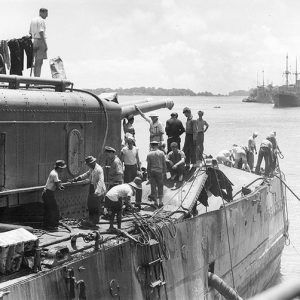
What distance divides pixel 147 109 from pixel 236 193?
3.61m

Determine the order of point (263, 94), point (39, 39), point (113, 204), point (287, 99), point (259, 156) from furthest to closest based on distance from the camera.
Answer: point (263, 94) < point (287, 99) < point (259, 156) < point (39, 39) < point (113, 204)

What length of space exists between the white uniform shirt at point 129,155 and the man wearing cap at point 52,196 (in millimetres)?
3592

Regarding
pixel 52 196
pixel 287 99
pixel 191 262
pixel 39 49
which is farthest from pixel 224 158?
pixel 287 99

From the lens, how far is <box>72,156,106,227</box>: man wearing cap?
380 inches

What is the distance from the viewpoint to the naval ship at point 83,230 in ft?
24.2

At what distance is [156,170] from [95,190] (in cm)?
286

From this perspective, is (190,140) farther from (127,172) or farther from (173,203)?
(127,172)

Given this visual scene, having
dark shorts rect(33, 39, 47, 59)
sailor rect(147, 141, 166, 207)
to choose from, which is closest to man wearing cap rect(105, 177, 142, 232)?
sailor rect(147, 141, 166, 207)

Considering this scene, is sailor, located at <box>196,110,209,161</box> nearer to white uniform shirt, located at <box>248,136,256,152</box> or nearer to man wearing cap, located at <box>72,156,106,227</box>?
Result: man wearing cap, located at <box>72,156,106,227</box>

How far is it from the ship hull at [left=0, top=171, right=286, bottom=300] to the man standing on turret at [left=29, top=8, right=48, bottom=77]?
4454 millimetres

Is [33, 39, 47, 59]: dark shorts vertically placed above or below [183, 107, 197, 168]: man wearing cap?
above

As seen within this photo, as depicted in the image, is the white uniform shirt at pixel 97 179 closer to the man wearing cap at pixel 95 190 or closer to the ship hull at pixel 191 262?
the man wearing cap at pixel 95 190

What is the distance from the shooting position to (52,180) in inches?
356

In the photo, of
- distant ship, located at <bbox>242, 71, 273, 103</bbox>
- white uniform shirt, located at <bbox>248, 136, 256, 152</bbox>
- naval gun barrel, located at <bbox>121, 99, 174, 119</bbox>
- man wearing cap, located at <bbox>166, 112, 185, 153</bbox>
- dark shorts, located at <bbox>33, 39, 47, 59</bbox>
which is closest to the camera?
dark shorts, located at <bbox>33, 39, 47, 59</bbox>
